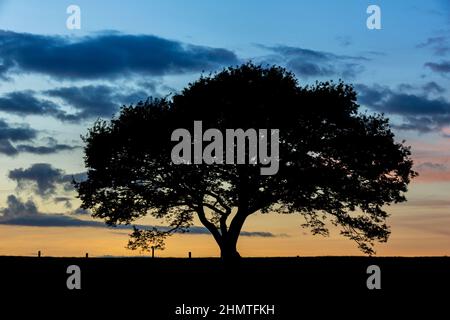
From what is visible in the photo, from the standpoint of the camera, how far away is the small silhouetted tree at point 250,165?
167ft

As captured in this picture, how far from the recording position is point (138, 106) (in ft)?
176

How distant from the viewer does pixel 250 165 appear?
5088 centimetres

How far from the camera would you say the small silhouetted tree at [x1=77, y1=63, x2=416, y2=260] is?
50812mm

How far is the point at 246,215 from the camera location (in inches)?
2105
